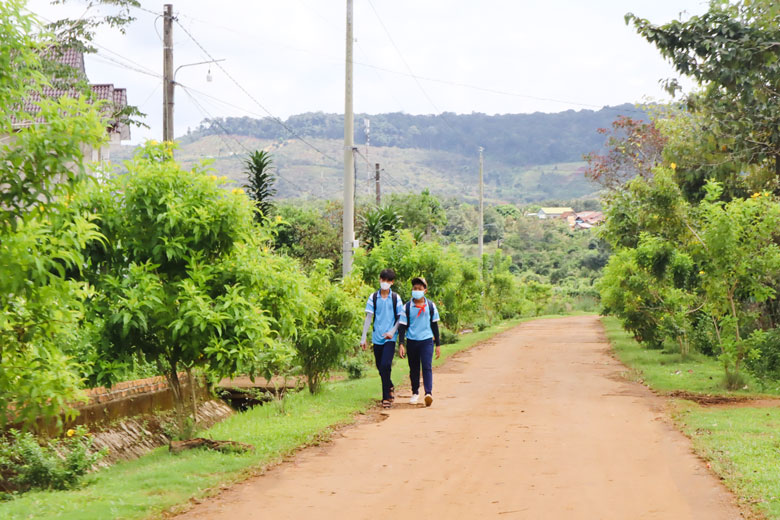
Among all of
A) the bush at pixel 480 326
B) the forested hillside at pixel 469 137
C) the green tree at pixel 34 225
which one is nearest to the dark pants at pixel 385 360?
the green tree at pixel 34 225

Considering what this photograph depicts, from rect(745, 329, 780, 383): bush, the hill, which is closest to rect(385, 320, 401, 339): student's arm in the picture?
rect(745, 329, 780, 383): bush

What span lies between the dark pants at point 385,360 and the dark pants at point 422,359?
29 cm

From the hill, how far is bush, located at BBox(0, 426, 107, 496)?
463 ft

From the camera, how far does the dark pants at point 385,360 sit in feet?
42.7

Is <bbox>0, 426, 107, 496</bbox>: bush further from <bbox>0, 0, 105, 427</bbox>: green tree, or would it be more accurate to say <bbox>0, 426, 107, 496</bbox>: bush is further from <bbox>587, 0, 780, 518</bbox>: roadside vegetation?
<bbox>587, 0, 780, 518</bbox>: roadside vegetation

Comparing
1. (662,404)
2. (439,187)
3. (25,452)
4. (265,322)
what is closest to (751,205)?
(662,404)

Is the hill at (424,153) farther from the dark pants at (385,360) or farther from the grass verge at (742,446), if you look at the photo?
the grass verge at (742,446)

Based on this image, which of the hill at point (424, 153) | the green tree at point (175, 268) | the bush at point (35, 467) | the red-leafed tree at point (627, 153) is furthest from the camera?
the hill at point (424, 153)

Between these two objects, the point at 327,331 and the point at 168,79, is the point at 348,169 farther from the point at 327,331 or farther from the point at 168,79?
the point at 327,331

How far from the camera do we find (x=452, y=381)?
17000 mm

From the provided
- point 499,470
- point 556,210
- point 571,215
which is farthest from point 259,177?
point 556,210

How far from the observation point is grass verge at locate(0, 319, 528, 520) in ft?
21.2

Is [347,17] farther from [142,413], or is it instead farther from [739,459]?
[739,459]

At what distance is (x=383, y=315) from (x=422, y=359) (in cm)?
90
